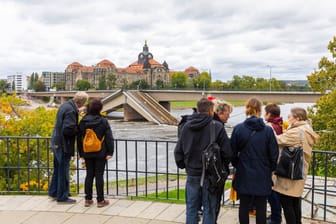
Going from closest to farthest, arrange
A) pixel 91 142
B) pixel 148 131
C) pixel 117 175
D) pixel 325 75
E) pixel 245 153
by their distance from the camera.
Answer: pixel 245 153 → pixel 91 142 → pixel 117 175 → pixel 325 75 → pixel 148 131

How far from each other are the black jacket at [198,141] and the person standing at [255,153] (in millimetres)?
214

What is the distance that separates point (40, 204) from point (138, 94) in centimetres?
5659

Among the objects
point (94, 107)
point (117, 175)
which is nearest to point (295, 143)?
point (94, 107)

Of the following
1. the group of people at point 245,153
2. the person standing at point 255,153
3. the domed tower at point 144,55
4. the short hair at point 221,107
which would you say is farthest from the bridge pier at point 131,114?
the domed tower at point 144,55

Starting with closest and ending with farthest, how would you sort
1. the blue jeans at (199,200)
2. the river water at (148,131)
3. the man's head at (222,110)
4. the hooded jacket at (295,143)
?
the blue jeans at (199,200) < the hooded jacket at (295,143) < the man's head at (222,110) < the river water at (148,131)

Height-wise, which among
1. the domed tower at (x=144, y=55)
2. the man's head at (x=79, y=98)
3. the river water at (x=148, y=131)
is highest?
the domed tower at (x=144, y=55)

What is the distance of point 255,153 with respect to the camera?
166 inches

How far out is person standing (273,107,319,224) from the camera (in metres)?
4.39

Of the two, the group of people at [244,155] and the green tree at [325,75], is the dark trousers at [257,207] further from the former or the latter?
the green tree at [325,75]

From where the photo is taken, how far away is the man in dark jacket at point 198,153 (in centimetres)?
414

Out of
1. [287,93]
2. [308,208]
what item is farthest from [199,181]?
[287,93]

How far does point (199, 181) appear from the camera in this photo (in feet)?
14.0

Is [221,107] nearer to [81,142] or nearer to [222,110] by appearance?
[222,110]

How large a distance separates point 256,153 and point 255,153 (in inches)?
0.5
